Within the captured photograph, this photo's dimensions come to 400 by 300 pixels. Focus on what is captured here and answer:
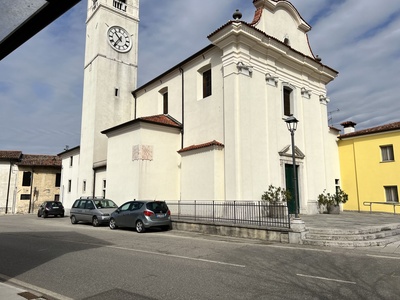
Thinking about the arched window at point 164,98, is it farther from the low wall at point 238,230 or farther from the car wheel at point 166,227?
the low wall at point 238,230

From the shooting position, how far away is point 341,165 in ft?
82.2

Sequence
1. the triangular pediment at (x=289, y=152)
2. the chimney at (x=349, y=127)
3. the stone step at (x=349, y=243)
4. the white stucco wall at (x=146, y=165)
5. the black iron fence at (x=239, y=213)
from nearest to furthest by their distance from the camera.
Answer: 1. the stone step at (x=349, y=243)
2. the black iron fence at (x=239, y=213)
3. the white stucco wall at (x=146, y=165)
4. the triangular pediment at (x=289, y=152)
5. the chimney at (x=349, y=127)

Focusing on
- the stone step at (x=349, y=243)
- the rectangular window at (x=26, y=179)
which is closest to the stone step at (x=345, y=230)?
the stone step at (x=349, y=243)

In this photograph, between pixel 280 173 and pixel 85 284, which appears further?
pixel 280 173

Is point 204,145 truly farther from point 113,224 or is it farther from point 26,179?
point 26,179

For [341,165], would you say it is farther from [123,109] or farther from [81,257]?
[81,257]

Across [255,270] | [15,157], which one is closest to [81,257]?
[255,270]

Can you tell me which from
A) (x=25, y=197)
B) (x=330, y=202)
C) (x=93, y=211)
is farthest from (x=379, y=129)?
(x=25, y=197)

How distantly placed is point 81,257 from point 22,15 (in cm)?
673

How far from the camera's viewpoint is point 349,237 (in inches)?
420

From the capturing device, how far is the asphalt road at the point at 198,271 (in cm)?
535

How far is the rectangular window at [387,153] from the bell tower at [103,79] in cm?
2021

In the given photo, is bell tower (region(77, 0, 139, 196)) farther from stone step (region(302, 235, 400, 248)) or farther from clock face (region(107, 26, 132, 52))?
stone step (region(302, 235, 400, 248))

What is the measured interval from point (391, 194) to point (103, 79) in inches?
922
